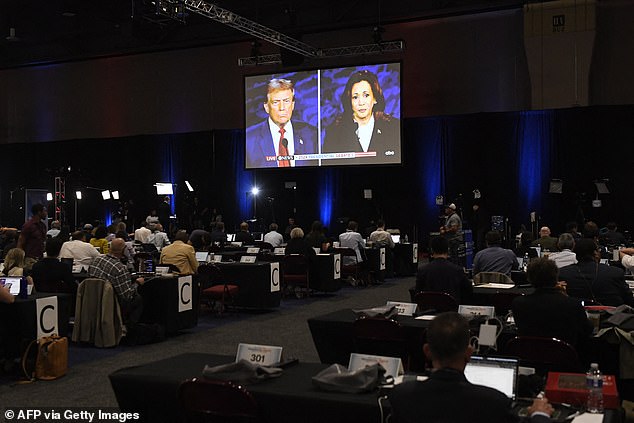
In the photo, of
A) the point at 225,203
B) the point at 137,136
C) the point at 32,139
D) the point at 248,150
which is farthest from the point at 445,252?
the point at 32,139

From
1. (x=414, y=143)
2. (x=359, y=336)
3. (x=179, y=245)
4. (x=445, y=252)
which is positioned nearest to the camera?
(x=359, y=336)

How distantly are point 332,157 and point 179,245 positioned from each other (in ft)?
28.2

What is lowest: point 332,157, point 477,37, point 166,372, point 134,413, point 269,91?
point 134,413

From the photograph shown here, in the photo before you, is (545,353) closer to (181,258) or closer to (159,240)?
(181,258)

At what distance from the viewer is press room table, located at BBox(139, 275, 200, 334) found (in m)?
8.15

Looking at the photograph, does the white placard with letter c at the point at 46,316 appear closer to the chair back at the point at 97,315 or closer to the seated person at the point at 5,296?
the seated person at the point at 5,296

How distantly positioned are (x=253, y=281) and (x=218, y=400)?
23.4 feet

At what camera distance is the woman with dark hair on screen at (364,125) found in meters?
16.7

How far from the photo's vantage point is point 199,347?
303 inches

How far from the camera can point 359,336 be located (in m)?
4.96

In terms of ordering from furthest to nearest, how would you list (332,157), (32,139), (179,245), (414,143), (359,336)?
(32,139)
(414,143)
(332,157)
(179,245)
(359,336)

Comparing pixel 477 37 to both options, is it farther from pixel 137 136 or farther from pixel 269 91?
pixel 137 136

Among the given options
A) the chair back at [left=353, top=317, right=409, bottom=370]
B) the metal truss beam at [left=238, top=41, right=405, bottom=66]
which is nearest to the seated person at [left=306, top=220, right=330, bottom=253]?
the metal truss beam at [left=238, top=41, right=405, bottom=66]

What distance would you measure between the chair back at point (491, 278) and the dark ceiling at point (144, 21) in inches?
463
